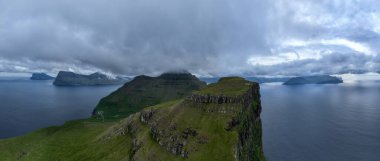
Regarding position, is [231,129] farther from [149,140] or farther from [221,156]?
[149,140]

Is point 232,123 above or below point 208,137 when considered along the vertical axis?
above

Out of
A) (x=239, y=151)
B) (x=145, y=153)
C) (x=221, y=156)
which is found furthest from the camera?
(x=145, y=153)

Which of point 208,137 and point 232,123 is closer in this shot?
point 208,137

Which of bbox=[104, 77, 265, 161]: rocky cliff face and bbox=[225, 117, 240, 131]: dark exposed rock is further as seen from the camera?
bbox=[225, 117, 240, 131]: dark exposed rock

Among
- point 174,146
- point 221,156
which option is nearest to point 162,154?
point 174,146

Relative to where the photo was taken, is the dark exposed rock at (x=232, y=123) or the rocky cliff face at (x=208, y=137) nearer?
the rocky cliff face at (x=208, y=137)

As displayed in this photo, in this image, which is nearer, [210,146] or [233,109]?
[210,146]

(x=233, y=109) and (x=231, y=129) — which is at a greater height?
(x=233, y=109)

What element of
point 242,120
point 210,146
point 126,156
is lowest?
point 126,156

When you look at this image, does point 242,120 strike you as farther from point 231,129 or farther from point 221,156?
point 221,156

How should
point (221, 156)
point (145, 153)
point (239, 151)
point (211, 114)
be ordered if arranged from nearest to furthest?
point (221, 156) → point (239, 151) → point (145, 153) → point (211, 114)
